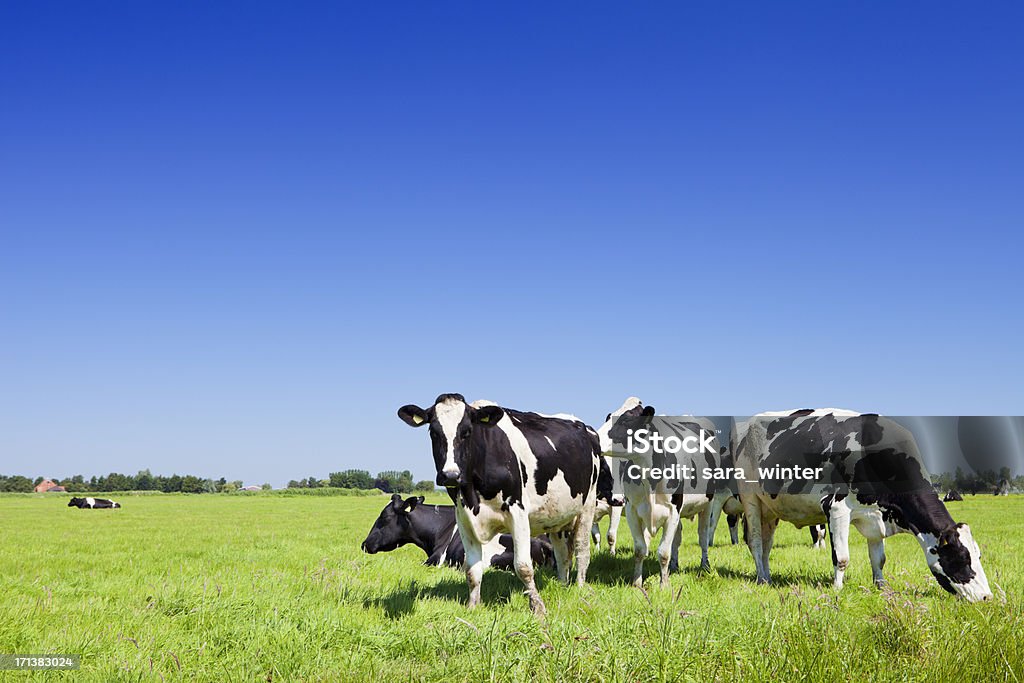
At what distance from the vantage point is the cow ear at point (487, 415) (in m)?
8.88

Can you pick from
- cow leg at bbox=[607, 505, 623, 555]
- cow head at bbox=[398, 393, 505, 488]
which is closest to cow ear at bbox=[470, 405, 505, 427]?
cow head at bbox=[398, 393, 505, 488]

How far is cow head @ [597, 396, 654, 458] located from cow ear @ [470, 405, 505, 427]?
10.5 ft

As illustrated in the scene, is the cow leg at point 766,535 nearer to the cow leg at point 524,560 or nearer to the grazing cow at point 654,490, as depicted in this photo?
the grazing cow at point 654,490

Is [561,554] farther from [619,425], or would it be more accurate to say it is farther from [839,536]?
[839,536]

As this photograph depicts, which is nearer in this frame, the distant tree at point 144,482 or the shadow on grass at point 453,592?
the shadow on grass at point 453,592

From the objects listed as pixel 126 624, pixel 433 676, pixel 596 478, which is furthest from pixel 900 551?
pixel 126 624

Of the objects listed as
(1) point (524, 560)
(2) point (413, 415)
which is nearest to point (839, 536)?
(1) point (524, 560)

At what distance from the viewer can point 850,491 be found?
35.5 feet

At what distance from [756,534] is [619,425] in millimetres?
2792

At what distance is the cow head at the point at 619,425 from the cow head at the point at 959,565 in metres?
4.33

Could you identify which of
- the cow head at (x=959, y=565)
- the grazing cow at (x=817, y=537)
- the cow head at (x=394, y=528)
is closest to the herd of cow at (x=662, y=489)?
the cow head at (x=959, y=565)

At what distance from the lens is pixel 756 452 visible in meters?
12.9

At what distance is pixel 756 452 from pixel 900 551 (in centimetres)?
502

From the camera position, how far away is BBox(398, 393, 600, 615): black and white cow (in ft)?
28.1
